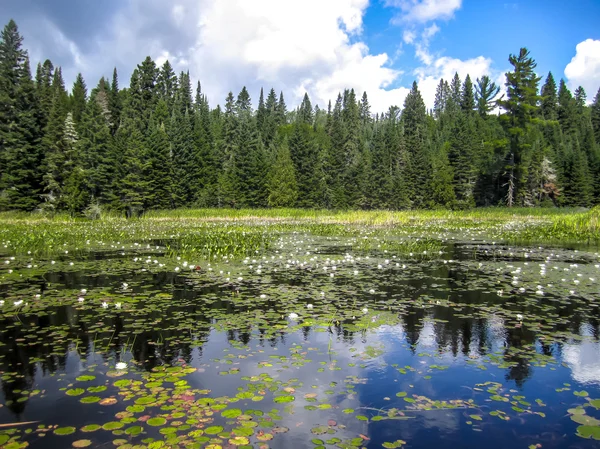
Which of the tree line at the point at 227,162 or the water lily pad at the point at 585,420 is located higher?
the tree line at the point at 227,162

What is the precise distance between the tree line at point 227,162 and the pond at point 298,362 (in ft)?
135

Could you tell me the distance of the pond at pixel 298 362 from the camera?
3977mm

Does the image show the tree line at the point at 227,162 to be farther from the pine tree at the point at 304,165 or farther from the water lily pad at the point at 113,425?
the water lily pad at the point at 113,425

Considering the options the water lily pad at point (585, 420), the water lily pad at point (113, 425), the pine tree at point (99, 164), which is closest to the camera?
the water lily pad at point (113, 425)

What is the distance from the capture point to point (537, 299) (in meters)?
9.19

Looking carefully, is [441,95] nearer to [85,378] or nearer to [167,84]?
[167,84]

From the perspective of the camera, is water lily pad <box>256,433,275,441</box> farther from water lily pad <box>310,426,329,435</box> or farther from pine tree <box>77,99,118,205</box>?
pine tree <box>77,99,118,205</box>

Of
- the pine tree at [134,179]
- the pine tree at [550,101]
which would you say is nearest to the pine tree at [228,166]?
the pine tree at [134,179]

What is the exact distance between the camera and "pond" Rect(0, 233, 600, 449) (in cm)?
398

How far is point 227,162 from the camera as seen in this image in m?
70.8

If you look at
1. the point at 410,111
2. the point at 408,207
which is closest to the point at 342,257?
the point at 408,207

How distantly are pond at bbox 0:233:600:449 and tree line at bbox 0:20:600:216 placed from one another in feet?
135

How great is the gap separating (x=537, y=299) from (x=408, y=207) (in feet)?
190

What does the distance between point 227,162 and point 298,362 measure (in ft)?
222
